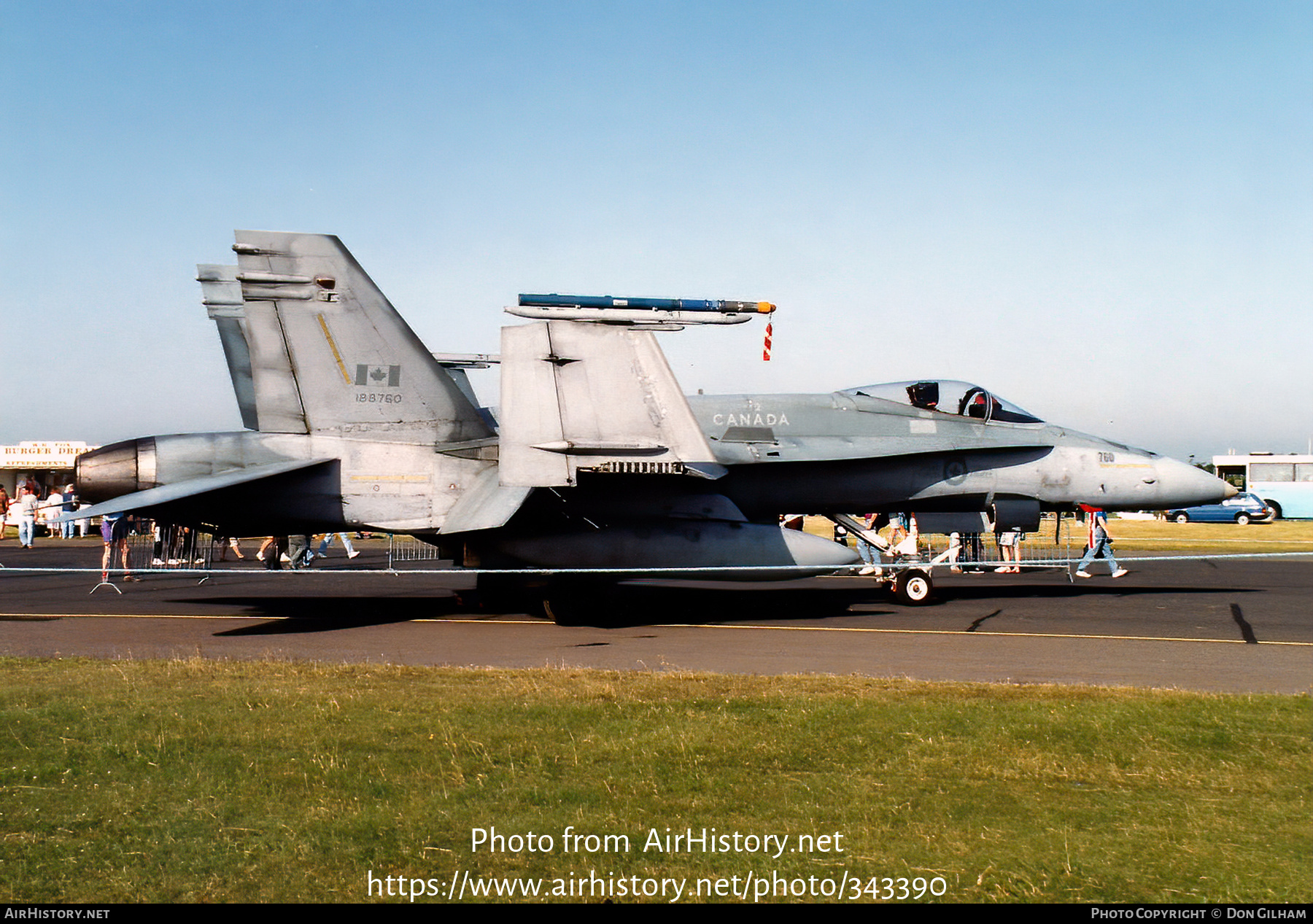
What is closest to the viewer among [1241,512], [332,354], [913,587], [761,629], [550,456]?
[550,456]

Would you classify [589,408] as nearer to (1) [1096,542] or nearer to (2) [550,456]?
(2) [550,456]

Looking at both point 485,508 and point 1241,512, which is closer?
point 485,508

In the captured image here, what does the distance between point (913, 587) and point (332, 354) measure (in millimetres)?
8969

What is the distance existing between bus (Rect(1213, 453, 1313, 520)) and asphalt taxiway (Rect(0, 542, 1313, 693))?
114 ft

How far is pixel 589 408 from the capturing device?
1201 cm

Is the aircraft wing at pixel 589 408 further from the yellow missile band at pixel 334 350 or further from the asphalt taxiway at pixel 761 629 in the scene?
the yellow missile band at pixel 334 350

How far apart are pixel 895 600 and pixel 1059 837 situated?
10.9m

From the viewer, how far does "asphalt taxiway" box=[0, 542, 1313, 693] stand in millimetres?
9336

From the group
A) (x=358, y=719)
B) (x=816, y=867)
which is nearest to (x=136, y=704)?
(x=358, y=719)

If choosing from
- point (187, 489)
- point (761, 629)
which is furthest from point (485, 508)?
point (761, 629)

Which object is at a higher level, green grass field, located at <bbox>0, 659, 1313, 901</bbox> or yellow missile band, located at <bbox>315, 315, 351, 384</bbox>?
yellow missile band, located at <bbox>315, 315, 351, 384</bbox>

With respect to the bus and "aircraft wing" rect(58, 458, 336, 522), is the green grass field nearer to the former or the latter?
"aircraft wing" rect(58, 458, 336, 522)
